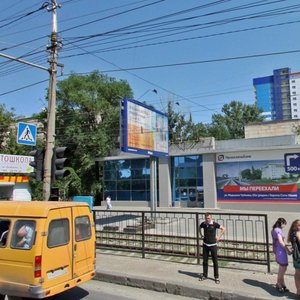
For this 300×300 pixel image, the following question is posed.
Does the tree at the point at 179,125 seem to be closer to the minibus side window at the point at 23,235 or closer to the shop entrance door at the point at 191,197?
the shop entrance door at the point at 191,197

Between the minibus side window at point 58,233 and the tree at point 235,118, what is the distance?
198 ft

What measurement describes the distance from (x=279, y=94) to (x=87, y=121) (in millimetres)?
73812

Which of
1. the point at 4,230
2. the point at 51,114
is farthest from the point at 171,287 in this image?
the point at 51,114

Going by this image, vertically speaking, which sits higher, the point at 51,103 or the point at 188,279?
the point at 51,103

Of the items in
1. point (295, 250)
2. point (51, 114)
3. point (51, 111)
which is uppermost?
point (51, 111)

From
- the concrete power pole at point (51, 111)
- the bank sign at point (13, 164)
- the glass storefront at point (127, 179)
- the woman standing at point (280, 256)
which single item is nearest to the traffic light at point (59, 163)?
the concrete power pole at point (51, 111)

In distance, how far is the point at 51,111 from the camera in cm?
1222

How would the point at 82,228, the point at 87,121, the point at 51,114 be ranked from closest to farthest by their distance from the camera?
1. the point at 82,228
2. the point at 51,114
3. the point at 87,121

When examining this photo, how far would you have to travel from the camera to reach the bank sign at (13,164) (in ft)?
119

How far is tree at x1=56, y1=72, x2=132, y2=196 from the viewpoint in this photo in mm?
41875

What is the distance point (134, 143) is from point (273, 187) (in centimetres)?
1515

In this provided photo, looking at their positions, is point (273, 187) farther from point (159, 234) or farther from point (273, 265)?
point (273, 265)

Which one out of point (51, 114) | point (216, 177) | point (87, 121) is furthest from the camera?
point (87, 121)

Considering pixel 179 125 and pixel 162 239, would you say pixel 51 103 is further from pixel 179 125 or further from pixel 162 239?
pixel 179 125
